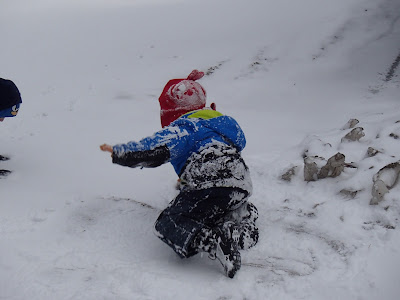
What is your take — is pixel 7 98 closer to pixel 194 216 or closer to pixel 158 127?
pixel 158 127

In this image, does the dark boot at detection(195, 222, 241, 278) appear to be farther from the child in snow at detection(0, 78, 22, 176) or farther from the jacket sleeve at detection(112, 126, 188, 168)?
the child in snow at detection(0, 78, 22, 176)

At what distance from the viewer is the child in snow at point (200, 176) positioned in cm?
215

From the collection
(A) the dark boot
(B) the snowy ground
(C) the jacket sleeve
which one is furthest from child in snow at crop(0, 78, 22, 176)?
(A) the dark boot

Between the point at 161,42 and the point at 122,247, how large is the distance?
4.28 metres

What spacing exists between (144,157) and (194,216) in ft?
1.41

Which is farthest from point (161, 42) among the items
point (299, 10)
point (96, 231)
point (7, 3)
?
point (96, 231)

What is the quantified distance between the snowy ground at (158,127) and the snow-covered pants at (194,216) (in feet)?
0.37

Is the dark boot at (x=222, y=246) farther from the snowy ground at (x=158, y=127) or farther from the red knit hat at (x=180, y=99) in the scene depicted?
the red knit hat at (x=180, y=99)

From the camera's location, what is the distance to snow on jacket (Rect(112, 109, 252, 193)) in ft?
7.06

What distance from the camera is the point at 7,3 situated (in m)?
7.43

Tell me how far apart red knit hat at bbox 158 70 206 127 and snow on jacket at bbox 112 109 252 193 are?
123mm

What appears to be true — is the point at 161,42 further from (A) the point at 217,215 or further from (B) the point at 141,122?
(A) the point at 217,215

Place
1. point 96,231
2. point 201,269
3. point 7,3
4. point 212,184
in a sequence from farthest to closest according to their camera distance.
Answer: point 7,3
point 96,231
point 212,184
point 201,269

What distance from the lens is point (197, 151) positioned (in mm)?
2303
